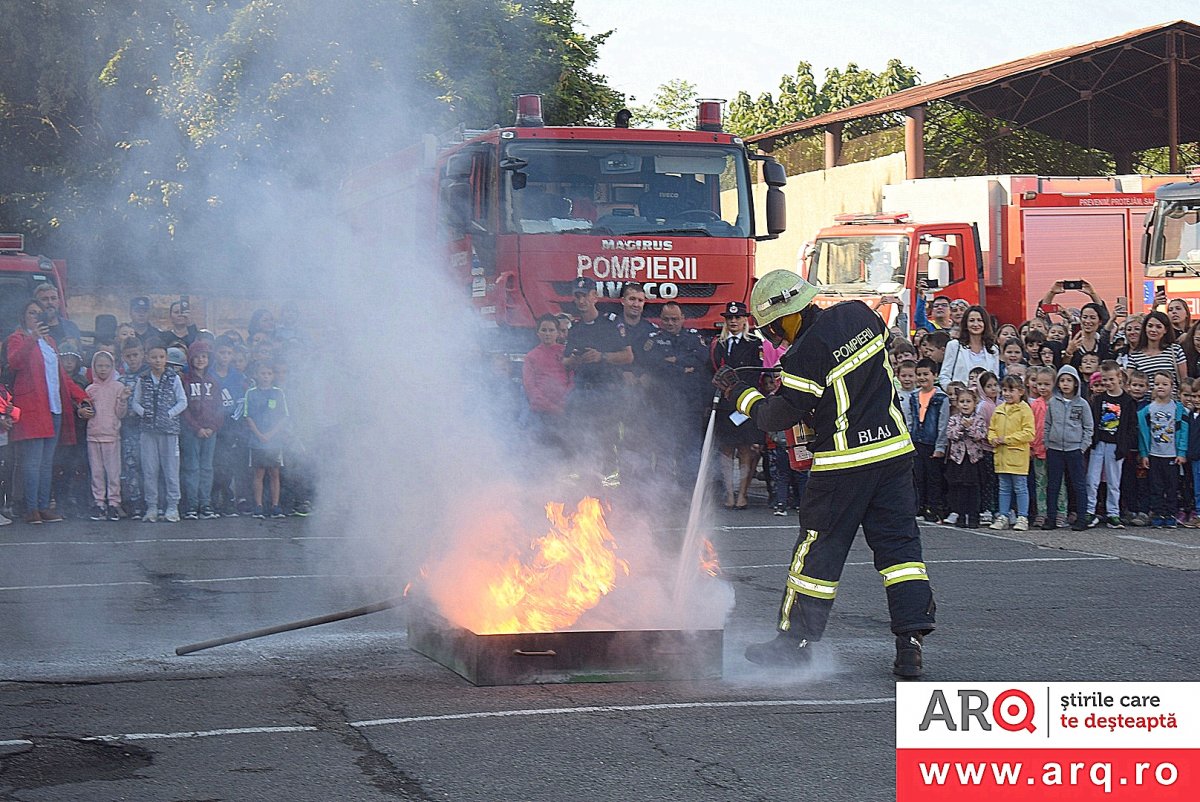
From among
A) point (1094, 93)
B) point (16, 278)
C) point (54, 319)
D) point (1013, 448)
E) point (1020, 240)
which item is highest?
point (1094, 93)

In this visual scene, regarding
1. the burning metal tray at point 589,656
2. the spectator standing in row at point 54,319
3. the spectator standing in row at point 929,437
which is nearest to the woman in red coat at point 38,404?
Answer: the spectator standing in row at point 54,319

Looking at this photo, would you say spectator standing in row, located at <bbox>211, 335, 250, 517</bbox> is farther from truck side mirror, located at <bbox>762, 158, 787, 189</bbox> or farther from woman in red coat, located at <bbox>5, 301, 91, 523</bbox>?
truck side mirror, located at <bbox>762, 158, 787, 189</bbox>

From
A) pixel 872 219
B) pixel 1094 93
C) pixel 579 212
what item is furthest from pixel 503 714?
pixel 1094 93

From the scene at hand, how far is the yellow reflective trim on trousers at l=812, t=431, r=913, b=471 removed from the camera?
253 inches

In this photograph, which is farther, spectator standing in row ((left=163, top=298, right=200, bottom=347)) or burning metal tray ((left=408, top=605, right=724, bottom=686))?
spectator standing in row ((left=163, top=298, right=200, bottom=347))

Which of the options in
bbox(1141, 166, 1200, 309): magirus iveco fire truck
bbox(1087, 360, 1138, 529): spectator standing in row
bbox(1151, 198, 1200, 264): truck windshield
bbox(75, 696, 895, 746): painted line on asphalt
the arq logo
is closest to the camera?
the arq logo

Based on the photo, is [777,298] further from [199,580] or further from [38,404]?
[38,404]

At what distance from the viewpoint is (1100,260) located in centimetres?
2289

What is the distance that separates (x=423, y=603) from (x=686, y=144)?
8138 mm

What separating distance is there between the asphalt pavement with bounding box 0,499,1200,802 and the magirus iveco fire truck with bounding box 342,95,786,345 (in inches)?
157

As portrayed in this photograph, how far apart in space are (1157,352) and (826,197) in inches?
766

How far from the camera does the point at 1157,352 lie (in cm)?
1308

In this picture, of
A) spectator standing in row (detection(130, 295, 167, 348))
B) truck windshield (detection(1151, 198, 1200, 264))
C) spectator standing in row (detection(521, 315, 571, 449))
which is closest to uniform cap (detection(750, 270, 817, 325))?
spectator standing in row (detection(521, 315, 571, 449))

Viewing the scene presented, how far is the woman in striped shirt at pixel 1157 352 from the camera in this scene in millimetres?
12945
